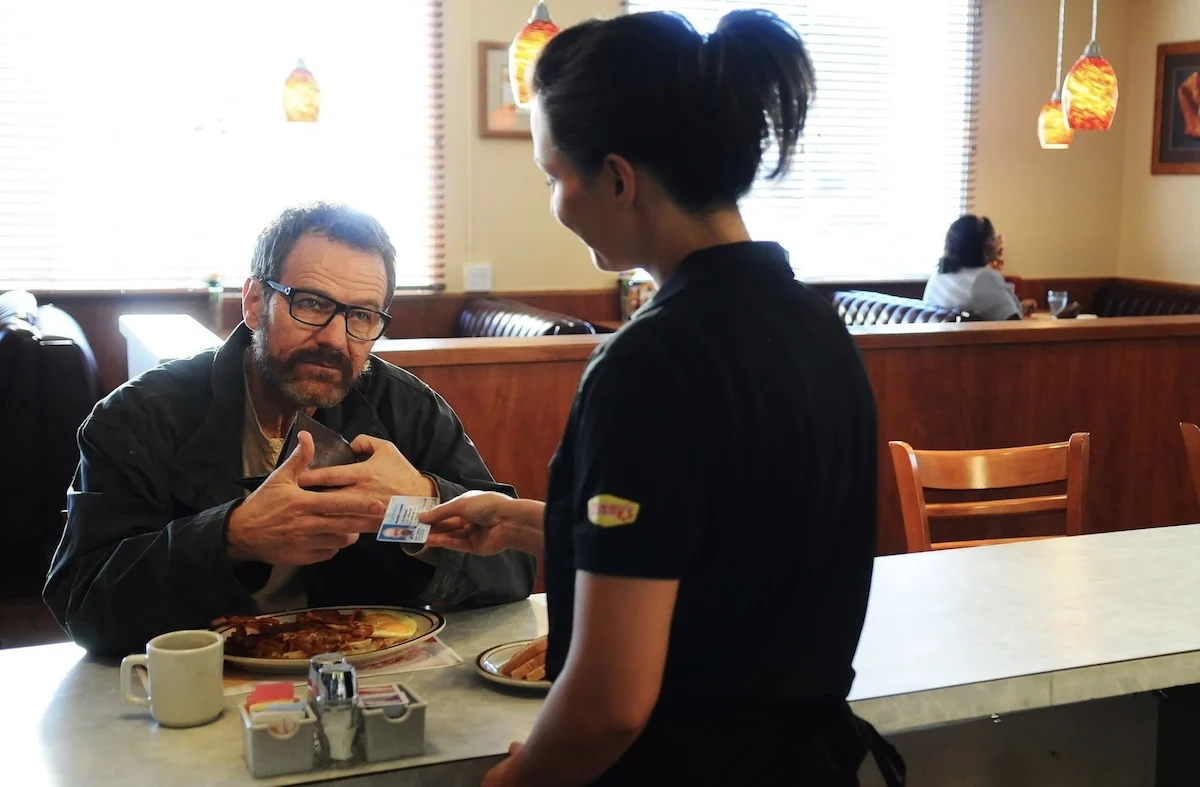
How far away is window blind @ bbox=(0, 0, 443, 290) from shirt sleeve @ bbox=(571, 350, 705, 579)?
4.32 m

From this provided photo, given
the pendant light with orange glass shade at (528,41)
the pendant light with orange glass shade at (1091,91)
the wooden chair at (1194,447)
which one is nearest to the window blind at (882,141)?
the pendant light with orange glass shade at (1091,91)

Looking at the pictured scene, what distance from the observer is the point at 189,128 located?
557cm

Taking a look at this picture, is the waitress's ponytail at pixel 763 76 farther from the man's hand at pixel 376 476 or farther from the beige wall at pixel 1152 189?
the beige wall at pixel 1152 189

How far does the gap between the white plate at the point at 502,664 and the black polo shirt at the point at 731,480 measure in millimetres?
303

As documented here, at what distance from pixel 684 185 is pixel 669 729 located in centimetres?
46

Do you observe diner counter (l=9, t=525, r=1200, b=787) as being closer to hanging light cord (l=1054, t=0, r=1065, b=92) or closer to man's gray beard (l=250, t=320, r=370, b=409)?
man's gray beard (l=250, t=320, r=370, b=409)

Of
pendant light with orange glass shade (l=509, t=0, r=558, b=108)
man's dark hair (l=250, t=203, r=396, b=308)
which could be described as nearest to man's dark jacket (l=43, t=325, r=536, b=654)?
man's dark hair (l=250, t=203, r=396, b=308)

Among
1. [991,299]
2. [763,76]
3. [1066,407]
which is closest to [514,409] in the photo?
[1066,407]

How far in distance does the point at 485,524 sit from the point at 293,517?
0.24m

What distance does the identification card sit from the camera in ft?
4.73

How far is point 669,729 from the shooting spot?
108 centimetres

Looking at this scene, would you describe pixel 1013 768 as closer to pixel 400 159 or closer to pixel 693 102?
pixel 693 102

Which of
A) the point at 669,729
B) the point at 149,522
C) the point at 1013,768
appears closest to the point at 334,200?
the point at 149,522

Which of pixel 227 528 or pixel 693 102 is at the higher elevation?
pixel 693 102
